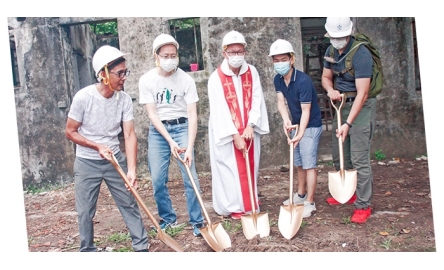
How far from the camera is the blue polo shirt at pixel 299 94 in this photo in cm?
384

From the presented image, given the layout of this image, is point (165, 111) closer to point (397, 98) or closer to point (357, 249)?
point (357, 249)

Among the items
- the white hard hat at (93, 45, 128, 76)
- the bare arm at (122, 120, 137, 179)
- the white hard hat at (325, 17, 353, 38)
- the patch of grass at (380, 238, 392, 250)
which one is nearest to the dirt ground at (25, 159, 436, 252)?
the patch of grass at (380, 238, 392, 250)

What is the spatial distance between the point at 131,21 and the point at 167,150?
209cm

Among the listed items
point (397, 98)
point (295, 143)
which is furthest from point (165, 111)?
point (397, 98)

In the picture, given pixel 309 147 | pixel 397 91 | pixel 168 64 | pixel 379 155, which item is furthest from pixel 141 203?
pixel 397 91

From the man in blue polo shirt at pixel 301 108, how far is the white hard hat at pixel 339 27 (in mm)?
376

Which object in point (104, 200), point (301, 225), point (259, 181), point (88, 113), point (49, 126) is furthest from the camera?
point (259, 181)

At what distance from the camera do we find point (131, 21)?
5.14m

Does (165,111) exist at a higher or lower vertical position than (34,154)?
higher

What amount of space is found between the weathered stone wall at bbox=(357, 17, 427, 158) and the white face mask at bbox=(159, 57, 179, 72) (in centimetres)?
255

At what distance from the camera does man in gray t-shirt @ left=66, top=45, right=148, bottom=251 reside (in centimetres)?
313

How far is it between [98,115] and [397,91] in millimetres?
3777

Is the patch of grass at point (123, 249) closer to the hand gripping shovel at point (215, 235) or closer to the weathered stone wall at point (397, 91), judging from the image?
the hand gripping shovel at point (215, 235)

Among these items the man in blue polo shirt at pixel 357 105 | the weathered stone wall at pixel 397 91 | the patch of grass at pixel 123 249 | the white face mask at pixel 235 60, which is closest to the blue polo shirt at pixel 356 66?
the man in blue polo shirt at pixel 357 105
